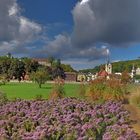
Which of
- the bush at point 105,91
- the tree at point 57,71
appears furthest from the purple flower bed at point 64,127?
the tree at point 57,71

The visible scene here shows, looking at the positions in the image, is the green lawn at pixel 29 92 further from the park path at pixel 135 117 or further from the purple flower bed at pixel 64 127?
the purple flower bed at pixel 64 127

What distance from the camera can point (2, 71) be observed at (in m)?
136

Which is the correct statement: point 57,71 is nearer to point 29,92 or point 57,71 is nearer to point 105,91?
point 29,92

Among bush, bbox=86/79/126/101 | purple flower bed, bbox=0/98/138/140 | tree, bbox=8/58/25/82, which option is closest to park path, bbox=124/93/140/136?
purple flower bed, bbox=0/98/138/140

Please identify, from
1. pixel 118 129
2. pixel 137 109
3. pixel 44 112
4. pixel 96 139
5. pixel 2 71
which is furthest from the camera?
pixel 2 71

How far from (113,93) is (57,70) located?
420ft

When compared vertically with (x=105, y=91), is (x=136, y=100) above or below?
below

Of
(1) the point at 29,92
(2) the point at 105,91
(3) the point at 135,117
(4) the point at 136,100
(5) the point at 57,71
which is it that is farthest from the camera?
(5) the point at 57,71

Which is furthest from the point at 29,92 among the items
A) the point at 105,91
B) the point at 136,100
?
the point at 136,100

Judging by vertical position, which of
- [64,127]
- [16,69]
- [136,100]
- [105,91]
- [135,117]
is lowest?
[135,117]

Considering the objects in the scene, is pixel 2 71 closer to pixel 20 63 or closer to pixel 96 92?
pixel 20 63

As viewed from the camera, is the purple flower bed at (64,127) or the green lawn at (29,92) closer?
the purple flower bed at (64,127)

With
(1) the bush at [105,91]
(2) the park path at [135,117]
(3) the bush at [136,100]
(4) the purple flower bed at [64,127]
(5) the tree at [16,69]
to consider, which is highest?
(5) the tree at [16,69]

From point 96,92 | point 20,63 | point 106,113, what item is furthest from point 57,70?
point 106,113
